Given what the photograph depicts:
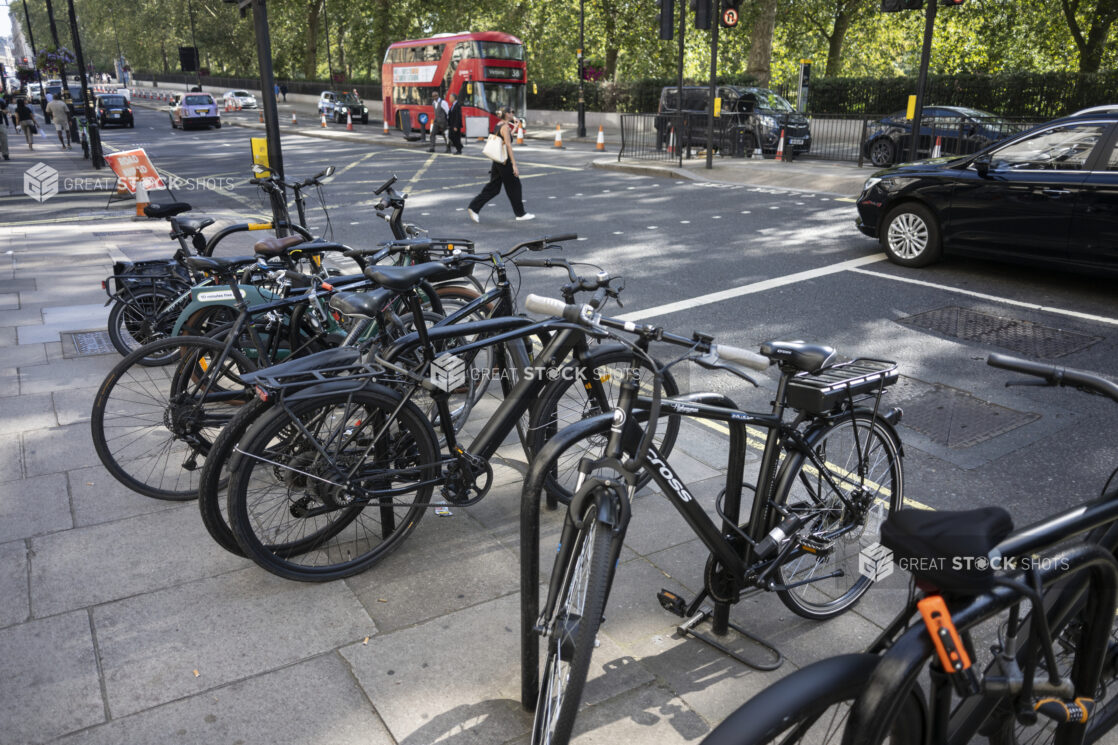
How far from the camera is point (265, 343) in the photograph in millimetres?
4715

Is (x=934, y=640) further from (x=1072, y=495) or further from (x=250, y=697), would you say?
(x=1072, y=495)

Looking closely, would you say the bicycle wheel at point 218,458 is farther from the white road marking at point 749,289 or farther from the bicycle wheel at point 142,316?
the white road marking at point 749,289

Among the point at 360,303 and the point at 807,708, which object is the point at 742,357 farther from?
the point at 360,303

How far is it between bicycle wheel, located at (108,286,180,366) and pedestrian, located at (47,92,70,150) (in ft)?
76.0

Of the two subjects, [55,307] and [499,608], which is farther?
[55,307]

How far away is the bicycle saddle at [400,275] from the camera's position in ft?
11.4

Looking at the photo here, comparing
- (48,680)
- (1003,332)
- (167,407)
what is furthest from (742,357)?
(1003,332)

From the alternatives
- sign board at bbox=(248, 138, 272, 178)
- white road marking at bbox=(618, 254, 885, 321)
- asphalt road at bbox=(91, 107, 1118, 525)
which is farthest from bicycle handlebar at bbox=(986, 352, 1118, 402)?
sign board at bbox=(248, 138, 272, 178)

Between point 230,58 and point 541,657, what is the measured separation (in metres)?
80.0

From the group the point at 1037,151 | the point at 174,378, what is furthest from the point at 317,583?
the point at 1037,151

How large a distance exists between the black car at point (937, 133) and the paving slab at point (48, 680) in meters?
17.0

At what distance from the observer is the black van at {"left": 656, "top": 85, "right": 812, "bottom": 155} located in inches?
825

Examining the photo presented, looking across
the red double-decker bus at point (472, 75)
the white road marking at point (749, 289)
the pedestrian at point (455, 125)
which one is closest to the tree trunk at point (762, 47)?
the red double-decker bus at point (472, 75)

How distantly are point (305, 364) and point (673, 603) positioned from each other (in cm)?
170
